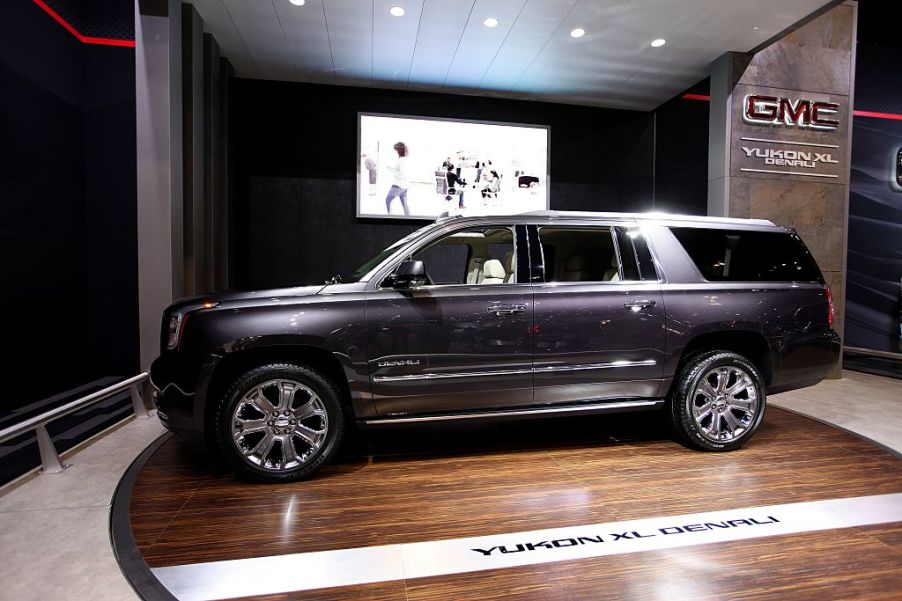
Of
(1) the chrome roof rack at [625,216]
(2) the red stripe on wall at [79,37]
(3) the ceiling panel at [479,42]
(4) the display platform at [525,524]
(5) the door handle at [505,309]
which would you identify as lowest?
(4) the display platform at [525,524]

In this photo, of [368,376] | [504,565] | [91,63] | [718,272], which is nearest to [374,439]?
[368,376]

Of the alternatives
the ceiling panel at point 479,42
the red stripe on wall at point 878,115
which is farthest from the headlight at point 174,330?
the red stripe on wall at point 878,115

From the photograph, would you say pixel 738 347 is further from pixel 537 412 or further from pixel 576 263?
pixel 537 412

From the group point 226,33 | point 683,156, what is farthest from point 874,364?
point 226,33

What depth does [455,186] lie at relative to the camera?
25.6 ft

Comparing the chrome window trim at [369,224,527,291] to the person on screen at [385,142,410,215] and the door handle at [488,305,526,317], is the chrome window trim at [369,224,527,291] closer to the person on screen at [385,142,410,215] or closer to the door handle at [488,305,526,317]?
the door handle at [488,305,526,317]

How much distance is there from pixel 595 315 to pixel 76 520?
315 cm

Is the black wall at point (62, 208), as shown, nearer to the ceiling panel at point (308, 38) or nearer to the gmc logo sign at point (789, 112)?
the ceiling panel at point (308, 38)

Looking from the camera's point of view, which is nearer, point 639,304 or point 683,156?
point 639,304

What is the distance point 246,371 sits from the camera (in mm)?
2889

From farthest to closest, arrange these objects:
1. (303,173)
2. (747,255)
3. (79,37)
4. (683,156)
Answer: (683,156) < (303,173) < (79,37) < (747,255)

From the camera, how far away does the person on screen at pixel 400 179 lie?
7637 millimetres

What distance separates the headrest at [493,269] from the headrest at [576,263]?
1.48ft

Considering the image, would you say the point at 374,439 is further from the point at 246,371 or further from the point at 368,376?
the point at 246,371
